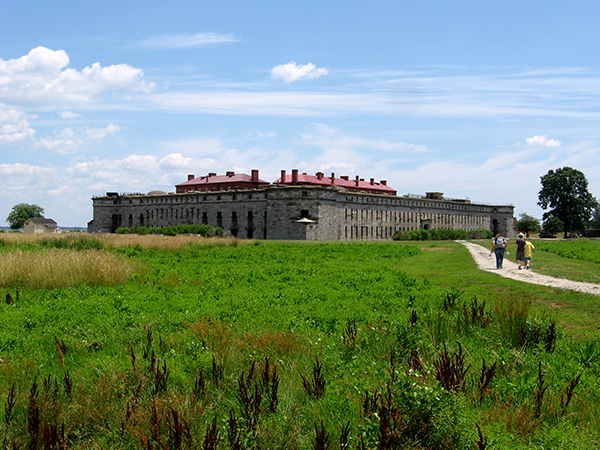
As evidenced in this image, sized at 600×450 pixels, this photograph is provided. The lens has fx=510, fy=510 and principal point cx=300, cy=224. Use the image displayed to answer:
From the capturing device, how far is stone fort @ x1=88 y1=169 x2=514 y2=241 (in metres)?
65.6

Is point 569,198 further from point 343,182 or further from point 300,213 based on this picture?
point 300,213

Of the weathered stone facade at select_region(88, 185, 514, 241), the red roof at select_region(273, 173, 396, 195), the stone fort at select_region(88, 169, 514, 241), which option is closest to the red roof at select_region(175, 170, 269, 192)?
the stone fort at select_region(88, 169, 514, 241)

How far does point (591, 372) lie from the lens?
7.07 m

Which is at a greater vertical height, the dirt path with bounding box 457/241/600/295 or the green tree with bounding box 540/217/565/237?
the green tree with bounding box 540/217/565/237

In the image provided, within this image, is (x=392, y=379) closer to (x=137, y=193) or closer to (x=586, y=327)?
(x=586, y=327)

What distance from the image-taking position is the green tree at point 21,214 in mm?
119062

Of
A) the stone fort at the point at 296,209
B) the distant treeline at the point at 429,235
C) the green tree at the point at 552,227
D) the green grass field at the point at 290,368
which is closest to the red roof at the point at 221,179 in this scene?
the stone fort at the point at 296,209

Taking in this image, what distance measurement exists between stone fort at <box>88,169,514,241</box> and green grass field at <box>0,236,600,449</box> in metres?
50.7

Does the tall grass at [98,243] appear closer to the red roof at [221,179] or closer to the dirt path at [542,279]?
the dirt path at [542,279]

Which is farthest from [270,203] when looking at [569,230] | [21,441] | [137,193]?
[21,441]

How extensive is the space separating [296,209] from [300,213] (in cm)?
73

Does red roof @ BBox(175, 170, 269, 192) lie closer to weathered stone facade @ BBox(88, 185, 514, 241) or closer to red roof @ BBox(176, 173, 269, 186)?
red roof @ BBox(176, 173, 269, 186)

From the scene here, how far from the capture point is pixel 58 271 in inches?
580

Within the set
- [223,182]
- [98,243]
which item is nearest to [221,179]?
[223,182]
